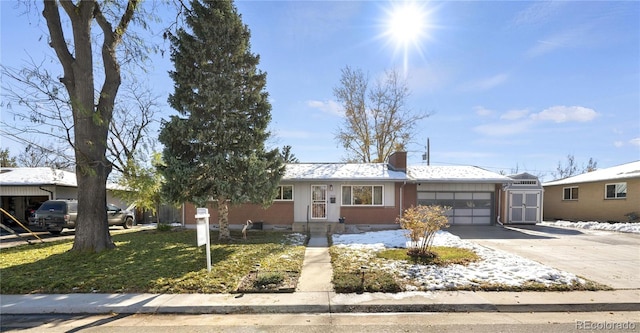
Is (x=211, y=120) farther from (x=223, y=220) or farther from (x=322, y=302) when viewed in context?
(x=322, y=302)

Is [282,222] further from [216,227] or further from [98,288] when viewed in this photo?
[98,288]

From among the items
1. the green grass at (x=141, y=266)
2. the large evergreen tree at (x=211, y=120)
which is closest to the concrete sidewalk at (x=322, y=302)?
the green grass at (x=141, y=266)

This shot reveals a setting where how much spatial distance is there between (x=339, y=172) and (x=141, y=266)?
10.4m

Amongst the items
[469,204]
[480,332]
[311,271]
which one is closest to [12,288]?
[311,271]

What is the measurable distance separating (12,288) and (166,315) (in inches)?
147

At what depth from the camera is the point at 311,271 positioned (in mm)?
7352

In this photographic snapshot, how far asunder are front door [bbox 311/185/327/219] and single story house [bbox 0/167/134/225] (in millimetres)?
11172

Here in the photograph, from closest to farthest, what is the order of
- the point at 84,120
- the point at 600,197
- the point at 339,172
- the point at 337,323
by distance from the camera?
the point at 337,323
the point at 84,120
the point at 339,172
the point at 600,197

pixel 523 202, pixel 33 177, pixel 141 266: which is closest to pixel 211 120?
pixel 141 266

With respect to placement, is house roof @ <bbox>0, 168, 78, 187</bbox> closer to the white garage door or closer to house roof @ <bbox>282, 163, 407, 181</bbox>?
house roof @ <bbox>282, 163, 407, 181</bbox>

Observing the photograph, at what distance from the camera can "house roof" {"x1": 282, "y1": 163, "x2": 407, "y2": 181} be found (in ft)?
49.2

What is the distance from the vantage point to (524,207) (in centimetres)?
1847

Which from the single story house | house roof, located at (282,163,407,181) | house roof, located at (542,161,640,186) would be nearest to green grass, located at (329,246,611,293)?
house roof, located at (282,163,407,181)

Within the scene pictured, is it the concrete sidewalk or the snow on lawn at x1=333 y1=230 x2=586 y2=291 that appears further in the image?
the snow on lawn at x1=333 y1=230 x2=586 y2=291
